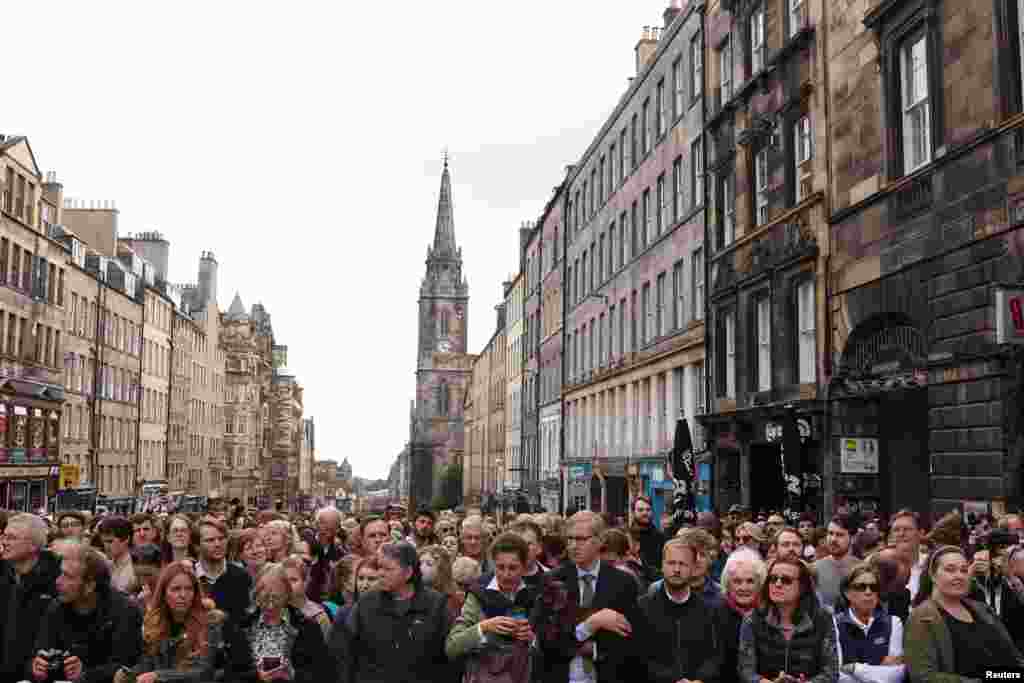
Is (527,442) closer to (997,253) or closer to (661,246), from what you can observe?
(661,246)

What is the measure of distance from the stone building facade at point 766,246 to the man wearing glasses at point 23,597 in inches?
645

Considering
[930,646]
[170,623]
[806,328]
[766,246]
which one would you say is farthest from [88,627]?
[766,246]

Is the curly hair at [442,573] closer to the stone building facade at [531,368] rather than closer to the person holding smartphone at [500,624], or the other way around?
the person holding smartphone at [500,624]

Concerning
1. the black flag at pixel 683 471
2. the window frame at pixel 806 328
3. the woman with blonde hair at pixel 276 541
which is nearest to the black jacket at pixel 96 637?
the woman with blonde hair at pixel 276 541

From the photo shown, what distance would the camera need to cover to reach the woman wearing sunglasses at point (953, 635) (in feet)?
21.6

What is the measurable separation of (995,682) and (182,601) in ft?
16.4

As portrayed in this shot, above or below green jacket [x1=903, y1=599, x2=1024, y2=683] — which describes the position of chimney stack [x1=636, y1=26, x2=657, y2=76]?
above

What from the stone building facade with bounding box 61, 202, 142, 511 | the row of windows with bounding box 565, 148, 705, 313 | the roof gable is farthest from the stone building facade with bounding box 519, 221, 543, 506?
the roof gable

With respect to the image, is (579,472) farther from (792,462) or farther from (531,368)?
(792,462)

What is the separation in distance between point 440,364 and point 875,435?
128 meters

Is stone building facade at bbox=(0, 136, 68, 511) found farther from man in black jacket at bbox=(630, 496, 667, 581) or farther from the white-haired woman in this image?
the white-haired woman

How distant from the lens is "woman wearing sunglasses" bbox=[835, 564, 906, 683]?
22.7 feet

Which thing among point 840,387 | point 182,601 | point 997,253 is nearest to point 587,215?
point 840,387

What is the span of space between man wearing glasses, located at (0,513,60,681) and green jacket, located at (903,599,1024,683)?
18.2ft
